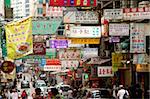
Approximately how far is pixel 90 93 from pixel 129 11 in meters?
7.84

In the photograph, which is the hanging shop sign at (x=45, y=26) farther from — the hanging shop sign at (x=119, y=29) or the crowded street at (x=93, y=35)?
the hanging shop sign at (x=119, y=29)

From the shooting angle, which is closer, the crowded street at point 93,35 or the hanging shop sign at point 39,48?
the crowded street at point 93,35

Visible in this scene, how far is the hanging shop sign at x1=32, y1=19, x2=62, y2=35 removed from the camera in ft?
71.2

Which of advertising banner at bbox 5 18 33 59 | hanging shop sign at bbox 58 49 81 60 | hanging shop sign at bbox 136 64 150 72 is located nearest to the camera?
advertising banner at bbox 5 18 33 59

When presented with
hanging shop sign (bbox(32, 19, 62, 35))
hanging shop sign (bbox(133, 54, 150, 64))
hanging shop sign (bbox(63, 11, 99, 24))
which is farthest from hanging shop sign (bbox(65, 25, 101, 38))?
hanging shop sign (bbox(133, 54, 150, 64))

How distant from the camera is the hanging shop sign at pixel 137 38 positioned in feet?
62.9

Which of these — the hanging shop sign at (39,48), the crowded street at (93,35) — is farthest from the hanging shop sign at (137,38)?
the hanging shop sign at (39,48)

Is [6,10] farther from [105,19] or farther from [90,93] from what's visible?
[105,19]

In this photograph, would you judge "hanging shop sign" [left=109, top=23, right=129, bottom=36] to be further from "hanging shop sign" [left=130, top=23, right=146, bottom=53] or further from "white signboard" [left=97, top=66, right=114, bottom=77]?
"white signboard" [left=97, top=66, right=114, bottom=77]

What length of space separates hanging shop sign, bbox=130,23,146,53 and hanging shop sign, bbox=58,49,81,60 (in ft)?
36.6

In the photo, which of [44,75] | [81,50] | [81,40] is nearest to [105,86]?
[81,50]

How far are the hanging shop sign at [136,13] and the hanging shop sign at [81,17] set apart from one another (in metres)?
1.42

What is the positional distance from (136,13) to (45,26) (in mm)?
5486

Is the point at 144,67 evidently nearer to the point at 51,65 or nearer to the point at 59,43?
the point at 59,43
